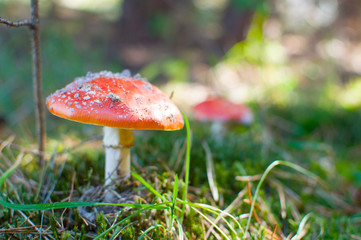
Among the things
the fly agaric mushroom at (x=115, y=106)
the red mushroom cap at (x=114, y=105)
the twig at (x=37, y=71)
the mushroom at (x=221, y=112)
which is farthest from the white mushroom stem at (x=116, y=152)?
the mushroom at (x=221, y=112)

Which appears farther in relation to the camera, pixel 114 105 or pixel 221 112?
pixel 221 112

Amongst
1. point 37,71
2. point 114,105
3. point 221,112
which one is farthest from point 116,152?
point 221,112

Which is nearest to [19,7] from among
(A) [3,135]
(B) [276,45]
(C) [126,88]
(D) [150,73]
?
(D) [150,73]

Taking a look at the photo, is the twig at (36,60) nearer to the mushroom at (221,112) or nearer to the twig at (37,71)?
the twig at (37,71)

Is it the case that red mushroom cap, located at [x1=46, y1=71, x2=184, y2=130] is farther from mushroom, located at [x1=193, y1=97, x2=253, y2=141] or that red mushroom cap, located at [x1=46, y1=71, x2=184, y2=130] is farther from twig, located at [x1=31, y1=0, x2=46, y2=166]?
mushroom, located at [x1=193, y1=97, x2=253, y2=141]

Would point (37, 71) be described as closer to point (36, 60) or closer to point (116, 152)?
point (36, 60)

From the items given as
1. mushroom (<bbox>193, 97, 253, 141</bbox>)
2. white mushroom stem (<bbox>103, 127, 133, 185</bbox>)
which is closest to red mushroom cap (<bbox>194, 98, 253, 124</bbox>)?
mushroom (<bbox>193, 97, 253, 141</bbox>)

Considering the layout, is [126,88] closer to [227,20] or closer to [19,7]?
[227,20]
